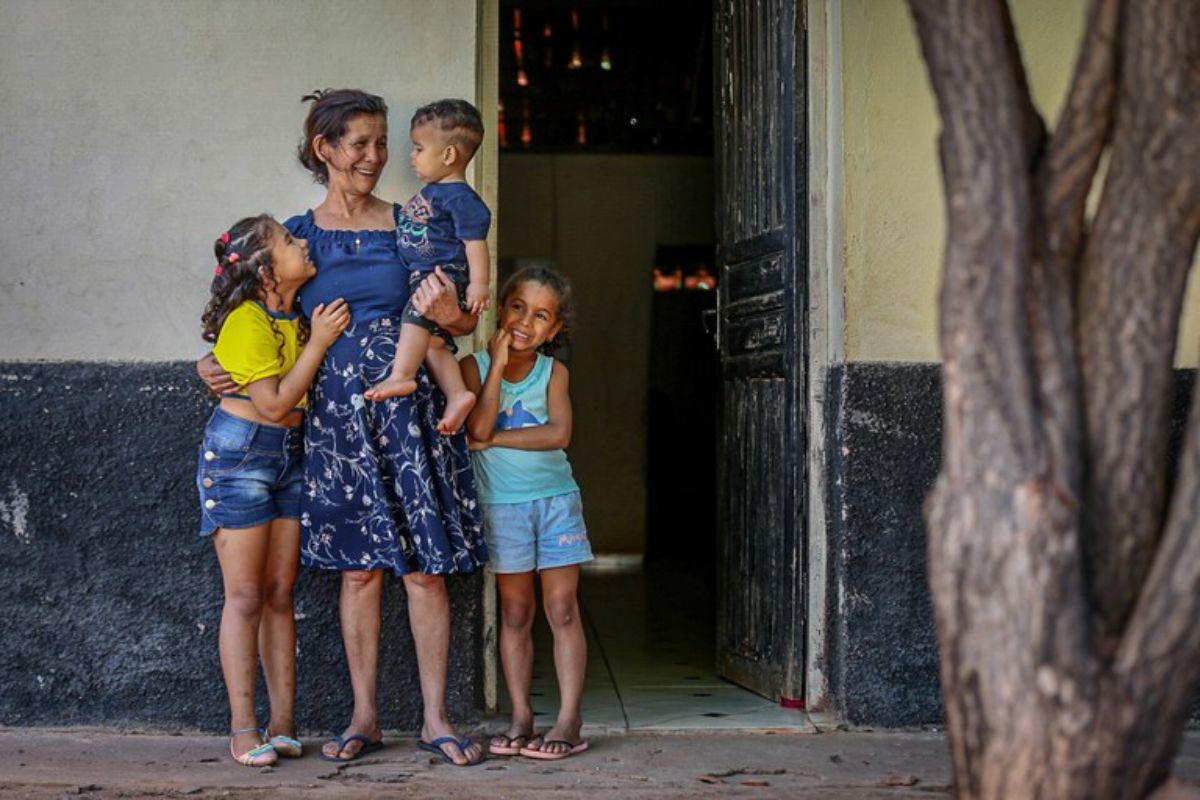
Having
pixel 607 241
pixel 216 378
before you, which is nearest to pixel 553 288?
pixel 216 378

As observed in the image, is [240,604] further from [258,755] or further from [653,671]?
[653,671]

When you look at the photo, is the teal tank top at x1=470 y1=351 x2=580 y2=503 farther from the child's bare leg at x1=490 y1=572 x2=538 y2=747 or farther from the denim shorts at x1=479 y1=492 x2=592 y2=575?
the child's bare leg at x1=490 y1=572 x2=538 y2=747

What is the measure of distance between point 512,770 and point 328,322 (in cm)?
139

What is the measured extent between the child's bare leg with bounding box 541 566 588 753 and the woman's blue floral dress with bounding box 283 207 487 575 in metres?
0.27

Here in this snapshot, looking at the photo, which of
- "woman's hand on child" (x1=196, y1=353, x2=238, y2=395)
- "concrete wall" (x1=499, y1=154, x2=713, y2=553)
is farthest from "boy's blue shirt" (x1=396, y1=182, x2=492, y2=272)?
"concrete wall" (x1=499, y1=154, x2=713, y2=553)

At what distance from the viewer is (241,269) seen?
440cm

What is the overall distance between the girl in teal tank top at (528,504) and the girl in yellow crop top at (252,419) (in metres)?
0.53

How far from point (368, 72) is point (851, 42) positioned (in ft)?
5.15

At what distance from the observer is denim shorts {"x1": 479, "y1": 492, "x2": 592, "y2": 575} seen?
4.66 meters

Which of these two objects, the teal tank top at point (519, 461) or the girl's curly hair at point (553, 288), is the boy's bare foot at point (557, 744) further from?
the girl's curly hair at point (553, 288)

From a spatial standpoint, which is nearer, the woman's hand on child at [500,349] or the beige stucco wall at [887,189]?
the woman's hand on child at [500,349]

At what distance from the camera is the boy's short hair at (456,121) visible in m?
4.44

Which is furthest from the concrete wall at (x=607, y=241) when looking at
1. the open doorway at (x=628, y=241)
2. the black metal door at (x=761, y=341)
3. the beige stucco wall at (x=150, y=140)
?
the beige stucco wall at (x=150, y=140)

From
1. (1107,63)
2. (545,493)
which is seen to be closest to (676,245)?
(545,493)
